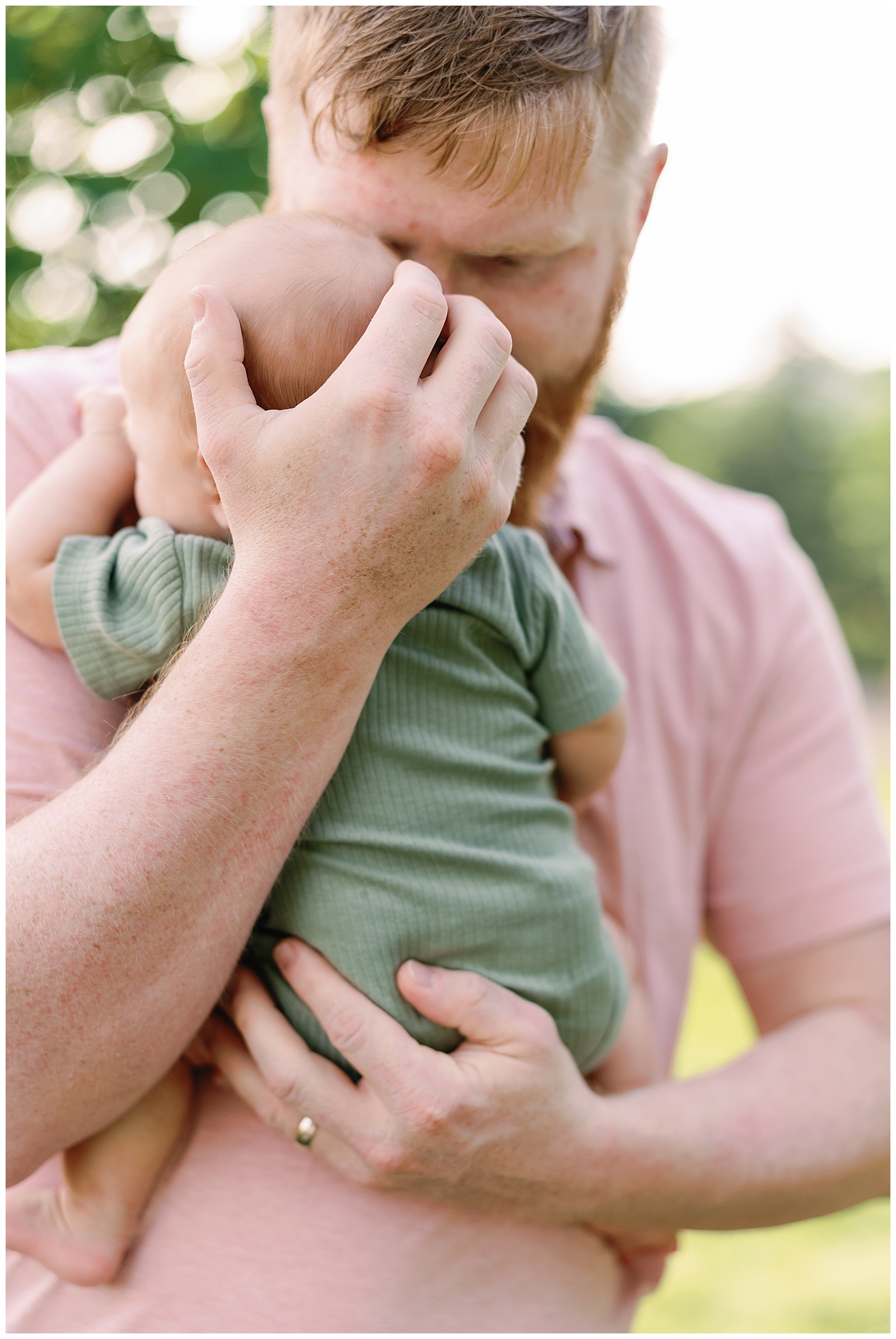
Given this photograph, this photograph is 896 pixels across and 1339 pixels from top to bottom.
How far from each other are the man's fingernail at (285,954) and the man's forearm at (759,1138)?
477mm

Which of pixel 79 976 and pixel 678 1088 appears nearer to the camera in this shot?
pixel 79 976

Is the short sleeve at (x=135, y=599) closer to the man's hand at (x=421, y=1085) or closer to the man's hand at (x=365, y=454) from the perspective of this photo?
the man's hand at (x=365, y=454)

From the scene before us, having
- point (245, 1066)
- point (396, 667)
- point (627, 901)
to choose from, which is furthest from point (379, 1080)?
A: point (627, 901)

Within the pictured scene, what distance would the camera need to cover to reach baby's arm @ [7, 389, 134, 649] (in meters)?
1.28

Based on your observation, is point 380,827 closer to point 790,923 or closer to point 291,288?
point 291,288

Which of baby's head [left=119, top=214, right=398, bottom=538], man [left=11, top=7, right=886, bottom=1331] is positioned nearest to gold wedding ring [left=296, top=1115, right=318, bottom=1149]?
man [left=11, top=7, right=886, bottom=1331]

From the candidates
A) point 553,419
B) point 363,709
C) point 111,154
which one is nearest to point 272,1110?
point 363,709

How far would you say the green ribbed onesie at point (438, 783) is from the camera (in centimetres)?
124

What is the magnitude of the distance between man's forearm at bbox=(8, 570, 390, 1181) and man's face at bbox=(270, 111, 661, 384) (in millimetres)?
559

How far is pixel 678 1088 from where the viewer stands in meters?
1.50

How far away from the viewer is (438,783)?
4.25ft

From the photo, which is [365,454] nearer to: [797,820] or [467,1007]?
[467,1007]

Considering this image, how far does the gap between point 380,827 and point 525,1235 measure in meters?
0.66

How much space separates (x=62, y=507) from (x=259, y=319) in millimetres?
377
